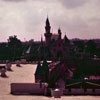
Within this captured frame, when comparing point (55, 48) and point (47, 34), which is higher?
point (47, 34)

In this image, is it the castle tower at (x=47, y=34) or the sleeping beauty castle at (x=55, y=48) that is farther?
the castle tower at (x=47, y=34)

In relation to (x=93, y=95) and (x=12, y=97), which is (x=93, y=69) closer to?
(x=93, y=95)

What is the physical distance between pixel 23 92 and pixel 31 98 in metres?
3.43

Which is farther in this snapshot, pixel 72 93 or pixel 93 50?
pixel 93 50

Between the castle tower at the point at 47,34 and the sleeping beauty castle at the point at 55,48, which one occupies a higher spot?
the castle tower at the point at 47,34

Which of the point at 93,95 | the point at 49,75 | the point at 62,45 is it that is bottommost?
the point at 93,95

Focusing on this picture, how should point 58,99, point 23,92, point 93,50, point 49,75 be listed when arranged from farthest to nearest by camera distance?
point 93,50, point 49,75, point 23,92, point 58,99

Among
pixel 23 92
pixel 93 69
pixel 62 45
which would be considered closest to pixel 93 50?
pixel 62 45

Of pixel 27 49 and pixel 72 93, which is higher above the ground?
pixel 27 49

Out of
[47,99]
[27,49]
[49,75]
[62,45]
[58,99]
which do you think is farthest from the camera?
[27,49]

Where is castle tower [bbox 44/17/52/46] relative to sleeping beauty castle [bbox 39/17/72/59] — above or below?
above

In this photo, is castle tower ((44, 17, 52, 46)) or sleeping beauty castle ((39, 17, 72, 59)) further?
castle tower ((44, 17, 52, 46))

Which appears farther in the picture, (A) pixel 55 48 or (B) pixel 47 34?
(B) pixel 47 34

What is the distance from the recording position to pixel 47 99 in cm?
2594
